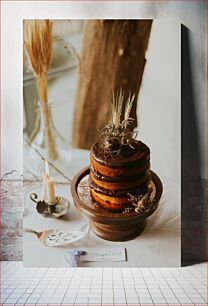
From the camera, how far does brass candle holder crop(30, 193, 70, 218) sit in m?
1.85

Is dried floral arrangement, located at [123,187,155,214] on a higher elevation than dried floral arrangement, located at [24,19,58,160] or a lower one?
lower

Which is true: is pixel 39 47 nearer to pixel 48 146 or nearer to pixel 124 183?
pixel 48 146

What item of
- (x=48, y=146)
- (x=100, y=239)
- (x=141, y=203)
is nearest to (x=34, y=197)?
(x=48, y=146)

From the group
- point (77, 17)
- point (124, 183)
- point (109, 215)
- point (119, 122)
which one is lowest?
point (109, 215)

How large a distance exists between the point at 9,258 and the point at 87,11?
1.11 meters

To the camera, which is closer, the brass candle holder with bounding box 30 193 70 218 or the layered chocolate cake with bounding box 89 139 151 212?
the layered chocolate cake with bounding box 89 139 151 212

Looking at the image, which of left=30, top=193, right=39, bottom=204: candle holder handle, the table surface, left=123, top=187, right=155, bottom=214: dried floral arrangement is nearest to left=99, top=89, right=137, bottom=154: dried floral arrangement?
the table surface

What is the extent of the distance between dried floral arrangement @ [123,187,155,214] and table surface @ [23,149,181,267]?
7 centimetres

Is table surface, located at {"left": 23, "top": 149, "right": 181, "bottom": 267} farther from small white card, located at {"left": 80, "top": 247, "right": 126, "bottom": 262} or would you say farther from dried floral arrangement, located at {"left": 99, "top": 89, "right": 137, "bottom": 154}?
dried floral arrangement, located at {"left": 99, "top": 89, "right": 137, "bottom": 154}

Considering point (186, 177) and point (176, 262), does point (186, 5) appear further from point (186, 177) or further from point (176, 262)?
point (176, 262)

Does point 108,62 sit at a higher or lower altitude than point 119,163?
higher

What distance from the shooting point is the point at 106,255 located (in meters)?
1.83

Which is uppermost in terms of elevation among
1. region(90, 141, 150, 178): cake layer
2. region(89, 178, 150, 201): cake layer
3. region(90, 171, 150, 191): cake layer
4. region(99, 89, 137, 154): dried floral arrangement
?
region(99, 89, 137, 154): dried floral arrangement

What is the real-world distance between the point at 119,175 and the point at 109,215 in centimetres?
17
